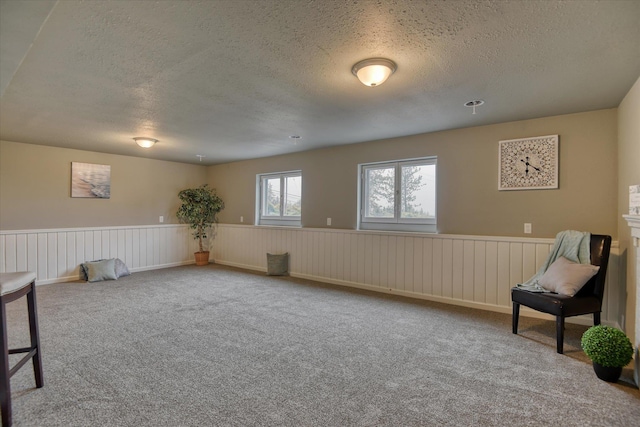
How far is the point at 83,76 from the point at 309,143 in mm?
3117

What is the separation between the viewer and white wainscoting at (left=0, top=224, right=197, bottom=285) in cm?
498

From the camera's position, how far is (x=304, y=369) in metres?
2.36

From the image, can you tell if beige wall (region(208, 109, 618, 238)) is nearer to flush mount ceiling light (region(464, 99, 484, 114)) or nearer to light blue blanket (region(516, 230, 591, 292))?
light blue blanket (region(516, 230, 591, 292))

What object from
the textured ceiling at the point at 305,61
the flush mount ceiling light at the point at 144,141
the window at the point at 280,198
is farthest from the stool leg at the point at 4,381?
the window at the point at 280,198

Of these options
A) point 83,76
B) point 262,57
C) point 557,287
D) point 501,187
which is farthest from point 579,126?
point 83,76

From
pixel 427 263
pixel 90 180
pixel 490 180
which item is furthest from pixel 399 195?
pixel 90 180

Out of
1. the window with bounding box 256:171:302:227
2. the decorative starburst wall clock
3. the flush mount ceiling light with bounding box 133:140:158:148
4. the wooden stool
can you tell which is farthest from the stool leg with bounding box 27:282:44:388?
the decorative starburst wall clock

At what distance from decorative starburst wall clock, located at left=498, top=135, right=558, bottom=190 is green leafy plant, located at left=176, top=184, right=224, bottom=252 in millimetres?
5731

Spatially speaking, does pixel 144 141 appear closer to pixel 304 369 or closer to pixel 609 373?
pixel 304 369

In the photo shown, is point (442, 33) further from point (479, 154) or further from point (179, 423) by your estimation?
point (179, 423)

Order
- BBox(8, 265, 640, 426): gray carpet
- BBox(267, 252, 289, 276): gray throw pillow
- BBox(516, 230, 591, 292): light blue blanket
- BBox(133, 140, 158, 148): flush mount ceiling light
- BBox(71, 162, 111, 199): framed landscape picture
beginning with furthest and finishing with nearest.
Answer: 1. BBox(267, 252, 289, 276): gray throw pillow
2. BBox(71, 162, 111, 199): framed landscape picture
3. BBox(133, 140, 158, 148): flush mount ceiling light
4. BBox(516, 230, 591, 292): light blue blanket
5. BBox(8, 265, 640, 426): gray carpet

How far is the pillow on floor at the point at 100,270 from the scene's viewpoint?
531 centimetres

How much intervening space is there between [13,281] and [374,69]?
268 centimetres

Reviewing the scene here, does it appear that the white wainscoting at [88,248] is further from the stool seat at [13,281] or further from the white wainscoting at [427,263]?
the stool seat at [13,281]
